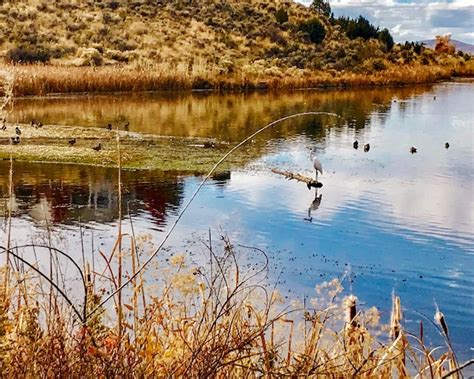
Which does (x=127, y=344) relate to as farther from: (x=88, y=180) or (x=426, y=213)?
(x=88, y=180)

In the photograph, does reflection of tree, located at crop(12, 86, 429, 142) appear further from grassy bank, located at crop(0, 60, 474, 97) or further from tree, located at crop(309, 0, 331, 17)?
tree, located at crop(309, 0, 331, 17)

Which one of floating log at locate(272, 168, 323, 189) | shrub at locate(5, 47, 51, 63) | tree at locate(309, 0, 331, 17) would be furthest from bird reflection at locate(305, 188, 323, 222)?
tree at locate(309, 0, 331, 17)

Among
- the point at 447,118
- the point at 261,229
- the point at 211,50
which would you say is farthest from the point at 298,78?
the point at 261,229

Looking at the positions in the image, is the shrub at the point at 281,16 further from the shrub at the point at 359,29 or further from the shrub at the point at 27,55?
the shrub at the point at 27,55

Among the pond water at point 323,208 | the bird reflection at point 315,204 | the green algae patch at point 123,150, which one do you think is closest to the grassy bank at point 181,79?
the green algae patch at point 123,150

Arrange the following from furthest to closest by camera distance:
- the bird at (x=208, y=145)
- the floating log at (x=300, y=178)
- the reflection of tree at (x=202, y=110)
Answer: the reflection of tree at (x=202, y=110) < the bird at (x=208, y=145) < the floating log at (x=300, y=178)

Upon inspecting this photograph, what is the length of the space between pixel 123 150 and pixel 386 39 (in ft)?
136

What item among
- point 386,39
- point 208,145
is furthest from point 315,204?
point 386,39

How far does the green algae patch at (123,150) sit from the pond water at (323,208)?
1.75 feet

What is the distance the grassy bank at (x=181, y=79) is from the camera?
92.7 feet

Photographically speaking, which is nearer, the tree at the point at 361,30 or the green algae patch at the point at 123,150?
the green algae patch at the point at 123,150

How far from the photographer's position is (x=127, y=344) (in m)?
3.08

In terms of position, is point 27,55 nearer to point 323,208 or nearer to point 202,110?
point 202,110

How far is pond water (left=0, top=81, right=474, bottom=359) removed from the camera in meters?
8.17
